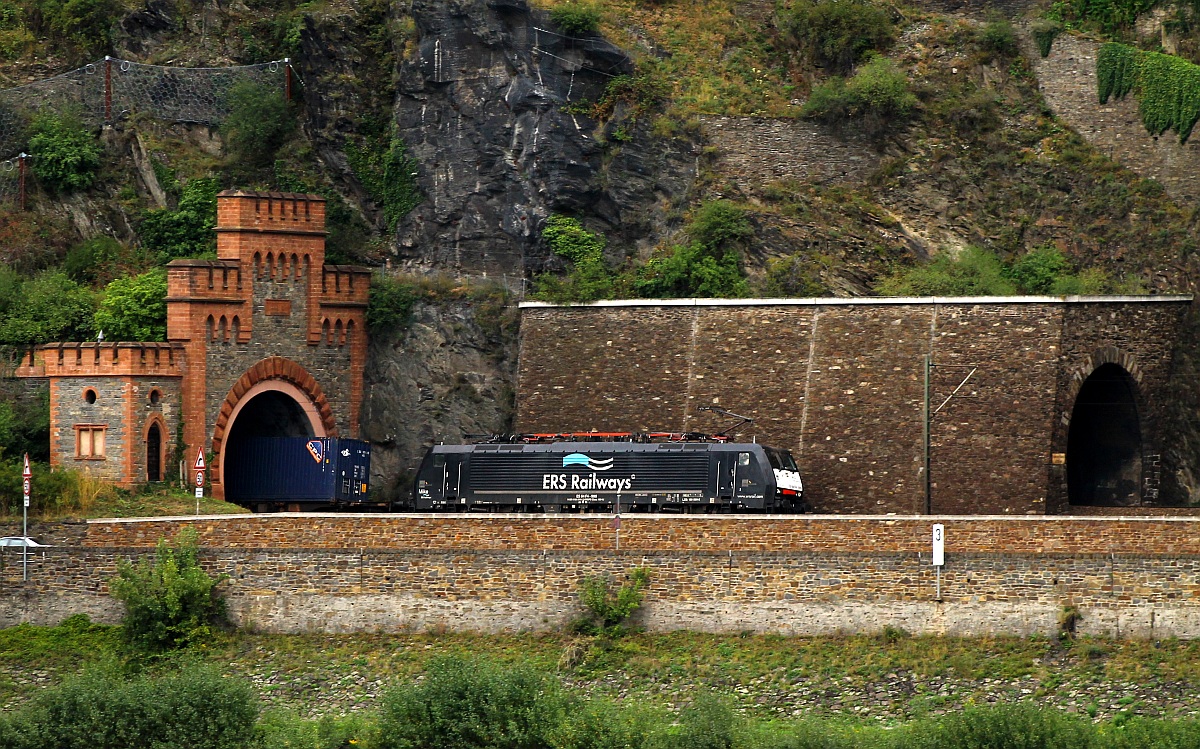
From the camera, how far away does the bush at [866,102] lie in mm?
66062

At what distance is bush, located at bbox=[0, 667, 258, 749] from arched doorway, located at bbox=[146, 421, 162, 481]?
1640cm

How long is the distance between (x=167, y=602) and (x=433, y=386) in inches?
657

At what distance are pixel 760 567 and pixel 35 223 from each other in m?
30.1

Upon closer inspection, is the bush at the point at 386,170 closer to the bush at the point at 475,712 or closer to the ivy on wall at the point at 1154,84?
→ the ivy on wall at the point at 1154,84

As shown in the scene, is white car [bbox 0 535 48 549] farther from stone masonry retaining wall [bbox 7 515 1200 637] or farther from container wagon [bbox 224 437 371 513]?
container wagon [bbox 224 437 371 513]

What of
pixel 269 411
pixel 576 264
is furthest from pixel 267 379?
pixel 576 264

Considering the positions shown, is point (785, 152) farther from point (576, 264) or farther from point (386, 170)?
point (386, 170)

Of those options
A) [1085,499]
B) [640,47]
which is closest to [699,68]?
[640,47]

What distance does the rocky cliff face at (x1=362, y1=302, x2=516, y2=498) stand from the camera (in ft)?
211

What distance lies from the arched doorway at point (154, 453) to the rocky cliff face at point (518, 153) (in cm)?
1071

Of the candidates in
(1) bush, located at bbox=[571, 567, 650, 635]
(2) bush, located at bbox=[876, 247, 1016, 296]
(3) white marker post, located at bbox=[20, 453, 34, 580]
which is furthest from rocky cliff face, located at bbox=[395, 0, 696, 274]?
(1) bush, located at bbox=[571, 567, 650, 635]

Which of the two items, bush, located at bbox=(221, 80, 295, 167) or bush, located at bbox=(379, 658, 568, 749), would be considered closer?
bush, located at bbox=(379, 658, 568, 749)

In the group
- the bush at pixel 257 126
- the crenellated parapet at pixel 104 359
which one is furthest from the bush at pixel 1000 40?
the crenellated parapet at pixel 104 359

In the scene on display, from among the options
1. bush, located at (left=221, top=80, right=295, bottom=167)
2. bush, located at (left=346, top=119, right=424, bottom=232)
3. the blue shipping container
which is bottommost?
the blue shipping container
